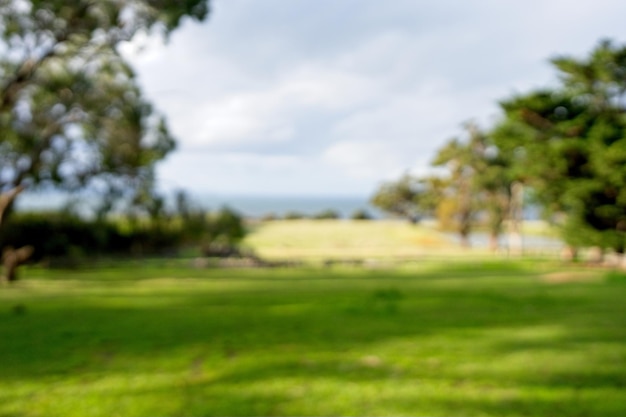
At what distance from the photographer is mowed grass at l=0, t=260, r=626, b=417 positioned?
3.96 meters

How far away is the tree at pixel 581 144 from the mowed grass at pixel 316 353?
27.0 feet

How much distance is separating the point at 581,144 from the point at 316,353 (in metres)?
15.5

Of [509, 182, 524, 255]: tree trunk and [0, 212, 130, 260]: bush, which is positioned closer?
[0, 212, 130, 260]: bush

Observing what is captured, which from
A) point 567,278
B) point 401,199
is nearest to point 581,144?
point 567,278

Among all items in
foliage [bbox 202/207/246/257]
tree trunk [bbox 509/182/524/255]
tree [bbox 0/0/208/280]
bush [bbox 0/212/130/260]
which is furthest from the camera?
tree trunk [bbox 509/182/524/255]

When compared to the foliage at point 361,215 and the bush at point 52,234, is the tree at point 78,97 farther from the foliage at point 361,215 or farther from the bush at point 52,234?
the foliage at point 361,215

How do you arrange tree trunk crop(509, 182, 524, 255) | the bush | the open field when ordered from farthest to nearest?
tree trunk crop(509, 182, 524, 255), the open field, the bush

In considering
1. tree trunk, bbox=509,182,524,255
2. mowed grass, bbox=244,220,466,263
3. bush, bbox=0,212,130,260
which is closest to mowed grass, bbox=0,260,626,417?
bush, bbox=0,212,130,260

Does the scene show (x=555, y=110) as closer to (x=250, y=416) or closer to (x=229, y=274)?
(x=229, y=274)

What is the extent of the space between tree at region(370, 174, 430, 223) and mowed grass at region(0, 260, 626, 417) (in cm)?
3330

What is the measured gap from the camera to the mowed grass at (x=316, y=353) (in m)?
3.96

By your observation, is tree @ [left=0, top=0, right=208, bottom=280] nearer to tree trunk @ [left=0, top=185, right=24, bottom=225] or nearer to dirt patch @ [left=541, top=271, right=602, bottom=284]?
tree trunk @ [left=0, top=185, right=24, bottom=225]

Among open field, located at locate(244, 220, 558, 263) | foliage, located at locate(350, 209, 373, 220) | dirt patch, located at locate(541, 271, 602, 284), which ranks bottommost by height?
dirt patch, located at locate(541, 271, 602, 284)

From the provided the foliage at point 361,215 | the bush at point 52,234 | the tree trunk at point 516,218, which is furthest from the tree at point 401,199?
the bush at point 52,234
